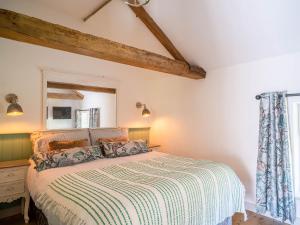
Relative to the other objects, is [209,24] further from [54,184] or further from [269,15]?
[54,184]

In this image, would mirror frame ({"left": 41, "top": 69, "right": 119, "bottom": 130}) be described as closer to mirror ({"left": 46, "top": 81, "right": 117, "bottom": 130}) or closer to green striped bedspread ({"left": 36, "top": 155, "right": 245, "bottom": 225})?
mirror ({"left": 46, "top": 81, "right": 117, "bottom": 130})

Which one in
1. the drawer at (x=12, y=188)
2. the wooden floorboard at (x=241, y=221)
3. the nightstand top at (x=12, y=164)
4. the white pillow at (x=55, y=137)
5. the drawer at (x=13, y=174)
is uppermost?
the white pillow at (x=55, y=137)

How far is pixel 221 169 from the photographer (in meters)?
2.24

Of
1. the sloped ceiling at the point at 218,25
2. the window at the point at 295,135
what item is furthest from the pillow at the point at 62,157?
the window at the point at 295,135

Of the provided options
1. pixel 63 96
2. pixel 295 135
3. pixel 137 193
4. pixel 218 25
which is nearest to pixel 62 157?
pixel 63 96

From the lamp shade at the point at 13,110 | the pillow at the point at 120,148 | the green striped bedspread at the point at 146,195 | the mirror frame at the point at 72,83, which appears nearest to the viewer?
the green striped bedspread at the point at 146,195

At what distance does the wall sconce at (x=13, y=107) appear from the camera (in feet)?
8.19

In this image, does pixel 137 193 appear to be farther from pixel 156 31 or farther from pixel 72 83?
pixel 156 31

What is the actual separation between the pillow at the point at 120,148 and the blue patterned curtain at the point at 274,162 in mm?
1627

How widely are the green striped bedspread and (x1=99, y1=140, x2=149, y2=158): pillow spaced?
1.66 feet

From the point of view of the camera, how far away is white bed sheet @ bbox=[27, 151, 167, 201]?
1950mm

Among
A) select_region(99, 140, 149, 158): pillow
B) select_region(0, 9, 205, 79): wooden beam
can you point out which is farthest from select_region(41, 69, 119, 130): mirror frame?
select_region(0, 9, 205, 79): wooden beam

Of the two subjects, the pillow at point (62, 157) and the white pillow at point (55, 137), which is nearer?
the pillow at point (62, 157)

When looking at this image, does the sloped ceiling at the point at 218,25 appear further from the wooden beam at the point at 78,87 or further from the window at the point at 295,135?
the wooden beam at the point at 78,87
